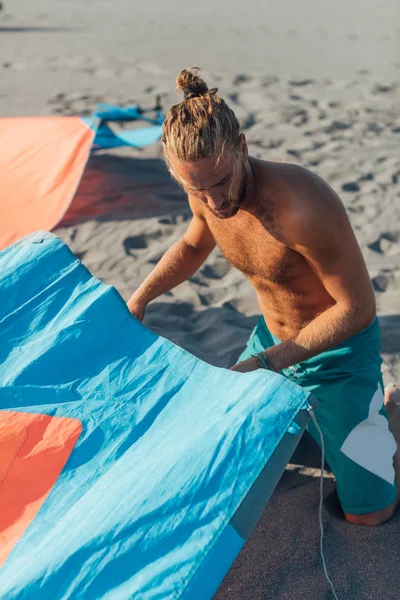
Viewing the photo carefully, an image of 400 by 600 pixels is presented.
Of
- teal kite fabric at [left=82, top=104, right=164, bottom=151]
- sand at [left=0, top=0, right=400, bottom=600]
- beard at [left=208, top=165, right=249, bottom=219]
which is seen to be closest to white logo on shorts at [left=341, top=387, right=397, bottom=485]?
sand at [left=0, top=0, right=400, bottom=600]

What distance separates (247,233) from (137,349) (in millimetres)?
511

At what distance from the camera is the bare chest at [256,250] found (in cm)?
216

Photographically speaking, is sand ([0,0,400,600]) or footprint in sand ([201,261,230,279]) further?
footprint in sand ([201,261,230,279])

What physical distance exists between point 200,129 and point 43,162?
2156 mm

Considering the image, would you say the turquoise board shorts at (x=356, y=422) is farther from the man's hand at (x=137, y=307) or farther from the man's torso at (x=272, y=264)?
the man's hand at (x=137, y=307)

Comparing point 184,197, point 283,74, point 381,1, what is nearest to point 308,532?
point 184,197

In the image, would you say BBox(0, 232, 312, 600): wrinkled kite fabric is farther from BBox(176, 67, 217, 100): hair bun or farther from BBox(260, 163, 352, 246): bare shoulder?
BBox(176, 67, 217, 100): hair bun

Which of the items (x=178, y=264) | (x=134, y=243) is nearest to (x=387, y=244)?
(x=134, y=243)

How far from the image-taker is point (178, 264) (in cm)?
256

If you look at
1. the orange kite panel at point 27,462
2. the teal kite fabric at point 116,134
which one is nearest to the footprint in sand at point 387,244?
the teal kite fabric at point 116,134

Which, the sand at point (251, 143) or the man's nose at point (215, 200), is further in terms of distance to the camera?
the sand at point (251, 143)

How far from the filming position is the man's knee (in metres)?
2.14

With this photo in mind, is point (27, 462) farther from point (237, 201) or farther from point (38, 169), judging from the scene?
point (38, 169)

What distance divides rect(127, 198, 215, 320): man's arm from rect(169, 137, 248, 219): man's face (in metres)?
0.45
